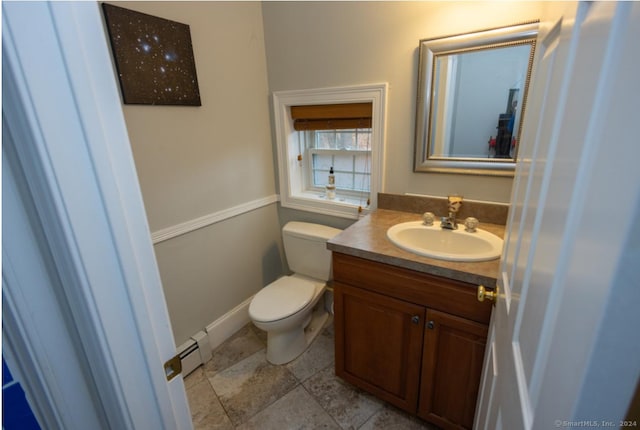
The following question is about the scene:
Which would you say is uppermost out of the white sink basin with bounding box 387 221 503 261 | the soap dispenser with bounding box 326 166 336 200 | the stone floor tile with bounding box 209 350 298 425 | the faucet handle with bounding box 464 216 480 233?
the soap dispenser with bounding box 326 166 336 200

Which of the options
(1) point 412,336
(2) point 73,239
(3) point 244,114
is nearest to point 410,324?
(1) point 412,336

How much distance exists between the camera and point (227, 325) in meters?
2.02

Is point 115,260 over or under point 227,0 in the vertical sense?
under

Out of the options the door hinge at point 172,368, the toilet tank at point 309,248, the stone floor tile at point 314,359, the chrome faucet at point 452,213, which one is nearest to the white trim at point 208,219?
the toilet tank at point 309,248

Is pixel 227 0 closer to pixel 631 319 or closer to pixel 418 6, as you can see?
pixel 418 6

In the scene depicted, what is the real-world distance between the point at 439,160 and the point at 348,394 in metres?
1.37

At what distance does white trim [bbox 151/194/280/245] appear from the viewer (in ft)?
5.14

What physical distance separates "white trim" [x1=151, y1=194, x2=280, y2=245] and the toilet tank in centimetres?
30

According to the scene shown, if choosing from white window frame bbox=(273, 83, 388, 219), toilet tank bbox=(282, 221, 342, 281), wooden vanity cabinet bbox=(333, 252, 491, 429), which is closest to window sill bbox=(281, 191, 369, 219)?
white window frame bbox=(273, 83, 388, 219)

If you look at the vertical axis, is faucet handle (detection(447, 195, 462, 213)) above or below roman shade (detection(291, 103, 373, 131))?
below

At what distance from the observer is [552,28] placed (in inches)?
22.9

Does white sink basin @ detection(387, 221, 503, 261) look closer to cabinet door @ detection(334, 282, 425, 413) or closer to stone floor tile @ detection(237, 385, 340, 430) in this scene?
cabinet door @ detection(334, 282, 425, 413)

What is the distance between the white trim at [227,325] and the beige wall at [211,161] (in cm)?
A: 4

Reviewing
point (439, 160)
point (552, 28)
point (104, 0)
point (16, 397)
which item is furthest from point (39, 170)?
point (439, 160)
